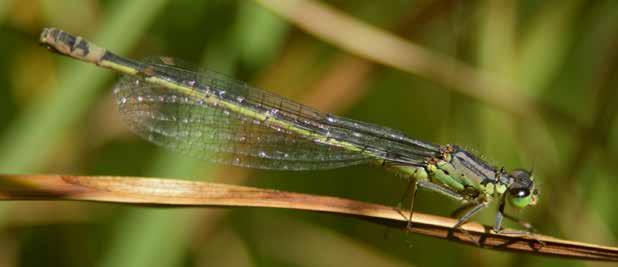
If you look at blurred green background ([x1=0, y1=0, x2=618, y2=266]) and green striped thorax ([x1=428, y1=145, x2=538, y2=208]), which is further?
blurred green background ([x1=0, y1=0, x2=618, y2=266])

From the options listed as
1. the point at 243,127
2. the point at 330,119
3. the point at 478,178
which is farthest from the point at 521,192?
the point at 243,127

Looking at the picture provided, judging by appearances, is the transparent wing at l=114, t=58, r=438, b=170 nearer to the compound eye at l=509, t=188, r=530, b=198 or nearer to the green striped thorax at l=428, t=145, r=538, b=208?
the green striped thorax at l=428, t=145, r=538, b=208

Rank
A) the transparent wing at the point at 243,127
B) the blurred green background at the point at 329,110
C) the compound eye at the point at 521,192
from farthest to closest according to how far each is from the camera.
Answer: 1. the blurred green background at the point at 329,110
2. the transparent wing at the point at 243,127
3. the compound eye at the point at 521,192

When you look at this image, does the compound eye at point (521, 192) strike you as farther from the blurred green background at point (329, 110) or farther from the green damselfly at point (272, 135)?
the blurred green background at point (329, 110)

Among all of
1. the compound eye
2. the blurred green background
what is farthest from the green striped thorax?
the blurred green background

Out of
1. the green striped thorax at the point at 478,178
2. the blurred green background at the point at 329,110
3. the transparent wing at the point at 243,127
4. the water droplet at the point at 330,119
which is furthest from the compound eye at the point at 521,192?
the water droplet at the point at 330,119
